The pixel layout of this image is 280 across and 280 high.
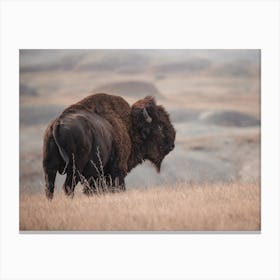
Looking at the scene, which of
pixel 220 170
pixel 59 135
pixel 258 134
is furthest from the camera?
pixel 220 170

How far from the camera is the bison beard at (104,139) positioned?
764 centimetres

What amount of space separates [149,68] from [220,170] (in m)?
1.48

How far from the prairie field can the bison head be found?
0.41 ft

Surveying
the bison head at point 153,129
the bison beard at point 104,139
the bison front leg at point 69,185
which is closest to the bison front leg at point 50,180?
the bison beard at point 104,139

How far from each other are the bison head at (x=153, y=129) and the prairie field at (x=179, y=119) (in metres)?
0.12

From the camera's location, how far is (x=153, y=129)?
8875mm

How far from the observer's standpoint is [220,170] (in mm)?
8570
